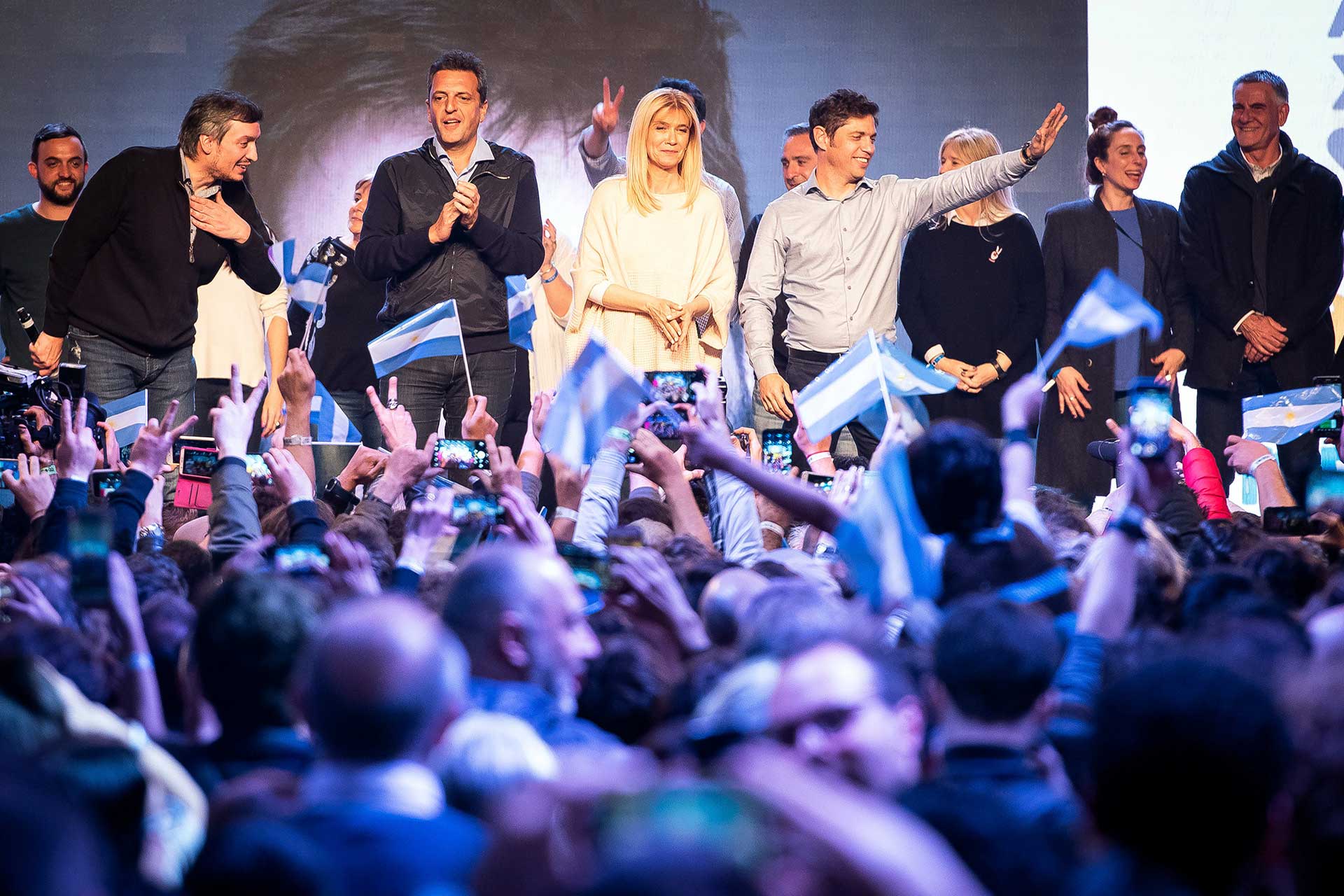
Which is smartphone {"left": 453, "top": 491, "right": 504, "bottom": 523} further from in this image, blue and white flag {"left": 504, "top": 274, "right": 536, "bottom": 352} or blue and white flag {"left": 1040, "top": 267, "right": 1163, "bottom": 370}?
blue and white flag {"left": 504, "top": 274, "right": 536, "bottom": 352}

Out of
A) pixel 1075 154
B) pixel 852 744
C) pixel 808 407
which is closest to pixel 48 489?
pixel 808 407

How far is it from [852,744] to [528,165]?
5.73 m

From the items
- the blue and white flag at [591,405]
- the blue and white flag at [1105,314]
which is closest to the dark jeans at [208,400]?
the blue and white flag at [591,405]

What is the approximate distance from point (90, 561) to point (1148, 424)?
2.16m

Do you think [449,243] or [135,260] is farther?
Answer: [449,243]

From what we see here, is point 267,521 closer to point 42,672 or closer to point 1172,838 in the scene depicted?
point 42,672

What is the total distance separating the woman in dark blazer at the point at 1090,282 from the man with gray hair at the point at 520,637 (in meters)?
5.68

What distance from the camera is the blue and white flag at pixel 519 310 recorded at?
6.92 metres

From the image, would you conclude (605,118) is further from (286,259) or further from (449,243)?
(286,259)

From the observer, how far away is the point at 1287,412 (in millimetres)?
6309

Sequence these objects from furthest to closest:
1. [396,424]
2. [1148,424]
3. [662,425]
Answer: [396,424], [662,425], [1148,424]

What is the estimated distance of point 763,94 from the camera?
9.45m

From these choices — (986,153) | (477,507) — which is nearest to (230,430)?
(477,507)

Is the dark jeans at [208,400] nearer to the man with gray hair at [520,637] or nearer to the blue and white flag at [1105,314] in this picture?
the blue and white flag at [1105,314]
